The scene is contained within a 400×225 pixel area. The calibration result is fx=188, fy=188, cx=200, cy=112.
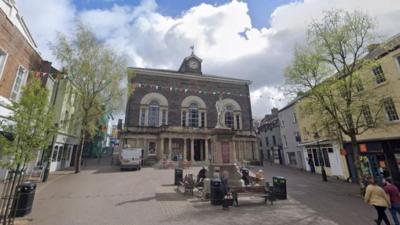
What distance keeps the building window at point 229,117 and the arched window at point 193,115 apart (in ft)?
18.0

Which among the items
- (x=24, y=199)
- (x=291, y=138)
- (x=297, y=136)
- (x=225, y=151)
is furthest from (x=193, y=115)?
(x=24, y=199)

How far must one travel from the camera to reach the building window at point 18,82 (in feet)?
38.7

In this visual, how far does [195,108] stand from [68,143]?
18162 millimetres

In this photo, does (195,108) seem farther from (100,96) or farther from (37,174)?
(37,174)

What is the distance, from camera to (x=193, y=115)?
31516 mm

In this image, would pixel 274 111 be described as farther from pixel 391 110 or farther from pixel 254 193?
pixel 254 193

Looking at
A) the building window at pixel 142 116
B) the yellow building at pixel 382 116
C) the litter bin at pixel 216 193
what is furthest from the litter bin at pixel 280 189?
the building window at pixel 142 116

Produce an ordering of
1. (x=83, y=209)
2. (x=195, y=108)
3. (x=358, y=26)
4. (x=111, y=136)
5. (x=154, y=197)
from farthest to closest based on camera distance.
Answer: (x=111, y=136) < (x=195, y=108) < (x=358, y=26) < (x=154, y=197) < (x=83, y=209)

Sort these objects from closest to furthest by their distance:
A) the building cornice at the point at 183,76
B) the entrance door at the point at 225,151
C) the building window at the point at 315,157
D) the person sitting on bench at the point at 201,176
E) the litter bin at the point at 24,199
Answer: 1. the litter bin at the point at 24,199
2. the entrance door at the point at 225,151
3. the person sitting on bench at the point at 201,176
4. the building window at the point at 315,157
5. the building cornice at the point at 183,76

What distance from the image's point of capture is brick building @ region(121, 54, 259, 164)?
1057 inches

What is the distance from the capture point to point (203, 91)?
32750 millimetres

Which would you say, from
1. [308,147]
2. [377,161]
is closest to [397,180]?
[377,161]

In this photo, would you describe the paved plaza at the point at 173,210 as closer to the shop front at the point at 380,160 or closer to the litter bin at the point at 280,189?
the litter bin at the point at 280,189

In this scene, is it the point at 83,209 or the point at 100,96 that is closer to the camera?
the point at 83,209
